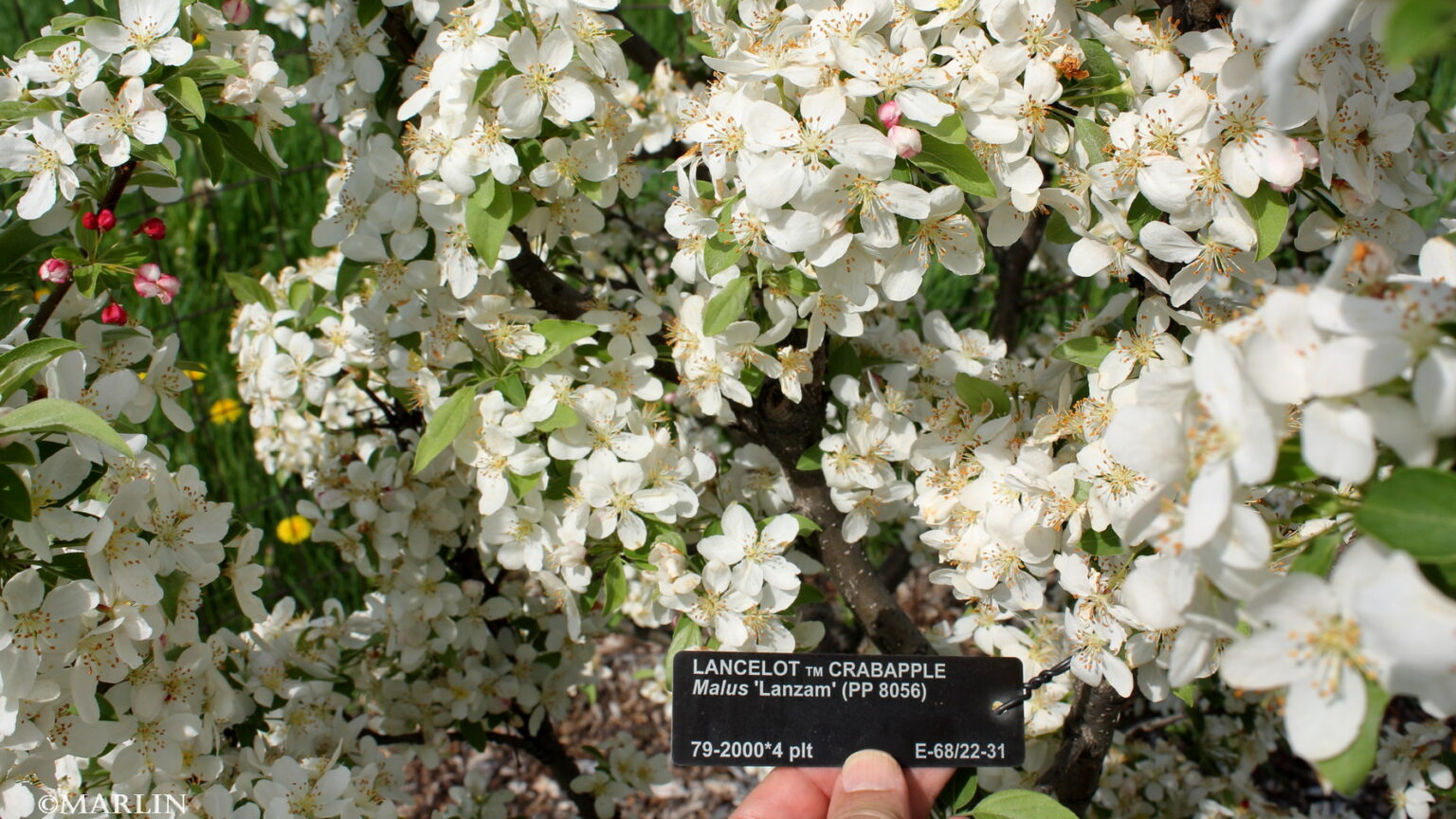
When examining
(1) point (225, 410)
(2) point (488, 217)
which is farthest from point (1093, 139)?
(1) point (225, 410)

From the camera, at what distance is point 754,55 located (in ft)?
4.73

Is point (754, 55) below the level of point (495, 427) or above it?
above

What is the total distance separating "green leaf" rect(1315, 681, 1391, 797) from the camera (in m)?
0.82

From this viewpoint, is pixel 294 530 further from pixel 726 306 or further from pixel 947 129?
pixel 947 129

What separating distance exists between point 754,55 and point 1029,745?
4.64ft

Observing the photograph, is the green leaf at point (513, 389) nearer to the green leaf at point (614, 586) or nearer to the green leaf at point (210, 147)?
the green leaf at point (614, 586)

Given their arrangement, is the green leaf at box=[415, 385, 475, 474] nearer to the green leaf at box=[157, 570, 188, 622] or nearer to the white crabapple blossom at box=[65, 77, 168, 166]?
the green leaf at box=[157, 570, 188, 622]

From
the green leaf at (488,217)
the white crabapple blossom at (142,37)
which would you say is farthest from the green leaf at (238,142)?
the green leaf at (488,217)

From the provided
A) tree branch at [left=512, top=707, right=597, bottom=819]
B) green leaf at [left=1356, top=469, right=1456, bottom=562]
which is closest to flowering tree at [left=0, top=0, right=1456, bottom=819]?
green leaf at [left=1356, top=469, right=1456, bottom=562]

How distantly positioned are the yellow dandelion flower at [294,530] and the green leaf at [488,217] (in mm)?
2281

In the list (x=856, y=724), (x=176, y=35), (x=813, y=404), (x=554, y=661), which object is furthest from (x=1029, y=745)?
(x=176, y=35)

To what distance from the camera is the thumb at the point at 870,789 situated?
150 cm

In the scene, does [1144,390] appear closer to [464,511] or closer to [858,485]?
[858,485]

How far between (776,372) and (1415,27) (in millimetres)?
1109
